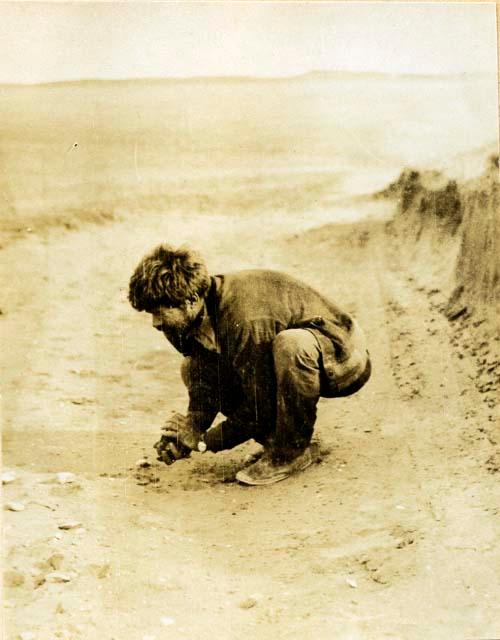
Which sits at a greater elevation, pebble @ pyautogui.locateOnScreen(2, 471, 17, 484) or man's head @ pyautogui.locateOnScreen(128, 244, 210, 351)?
man's head @ pyautogui.locateOnScreen(128, 244, 210, 351)

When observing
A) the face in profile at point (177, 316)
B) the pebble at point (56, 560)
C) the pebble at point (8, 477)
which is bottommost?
the pebble at point (56, 560)

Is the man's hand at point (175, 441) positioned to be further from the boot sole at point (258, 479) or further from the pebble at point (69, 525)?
the pebble at point (69, 525)

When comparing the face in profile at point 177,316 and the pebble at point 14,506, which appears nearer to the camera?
the pebble at point 14,506

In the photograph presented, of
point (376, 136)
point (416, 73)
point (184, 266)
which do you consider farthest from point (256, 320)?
point (416, 73)

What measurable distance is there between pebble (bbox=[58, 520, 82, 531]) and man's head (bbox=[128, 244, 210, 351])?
22.2 inches

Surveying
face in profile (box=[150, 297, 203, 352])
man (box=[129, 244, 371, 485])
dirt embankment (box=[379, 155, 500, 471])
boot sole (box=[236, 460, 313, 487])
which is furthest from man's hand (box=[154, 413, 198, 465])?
dirt embankment (box=[379, 155, 500, 471])

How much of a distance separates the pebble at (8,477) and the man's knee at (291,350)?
0.76 m

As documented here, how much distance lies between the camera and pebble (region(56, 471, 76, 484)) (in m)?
2.60

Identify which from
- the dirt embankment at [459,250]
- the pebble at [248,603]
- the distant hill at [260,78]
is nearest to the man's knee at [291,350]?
the dirt embankment at [459,250]

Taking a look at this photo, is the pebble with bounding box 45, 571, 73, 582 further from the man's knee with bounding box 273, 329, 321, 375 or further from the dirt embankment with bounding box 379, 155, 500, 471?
the dirt embankment with bounding box 379, 155, 500, 471

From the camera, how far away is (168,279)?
8.54ft

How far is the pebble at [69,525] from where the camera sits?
8.21 ft

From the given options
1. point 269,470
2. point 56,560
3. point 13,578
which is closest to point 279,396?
point 269,470

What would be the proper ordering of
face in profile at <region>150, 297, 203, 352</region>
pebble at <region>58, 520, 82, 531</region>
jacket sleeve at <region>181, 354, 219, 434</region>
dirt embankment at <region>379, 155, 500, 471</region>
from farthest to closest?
dirt embankment at <region>379, 155, 500, 471</region>, jacket sleeve at <region>181, 354, 219, 434</region>, face in profile at <region>150, 297, 203, 352</region>, pebble at <region>58, 520, 82, 531</region>
